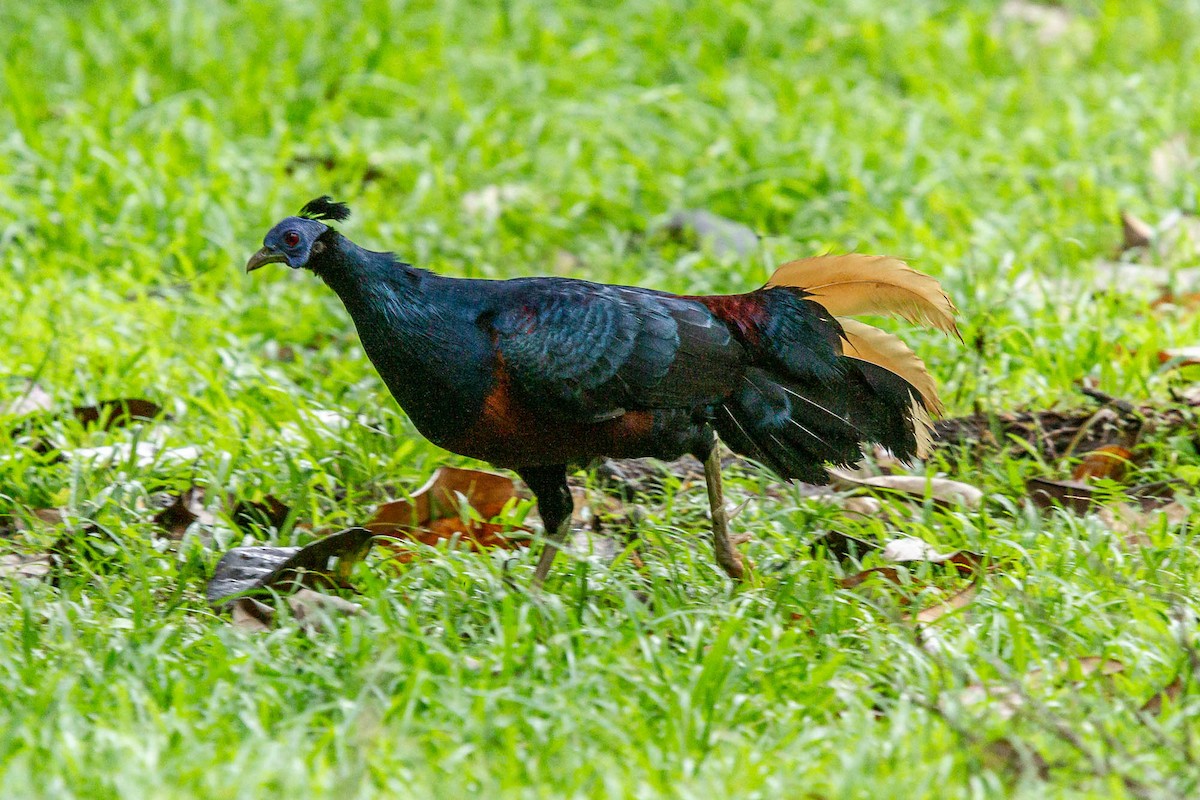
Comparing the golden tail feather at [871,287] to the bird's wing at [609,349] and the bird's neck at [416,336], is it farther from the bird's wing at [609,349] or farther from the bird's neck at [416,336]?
the bird's neck at [416,336]

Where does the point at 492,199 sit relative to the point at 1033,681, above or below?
above

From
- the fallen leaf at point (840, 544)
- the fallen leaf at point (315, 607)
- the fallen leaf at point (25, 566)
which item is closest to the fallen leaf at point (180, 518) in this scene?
the fallen leaf at point (25, 566)

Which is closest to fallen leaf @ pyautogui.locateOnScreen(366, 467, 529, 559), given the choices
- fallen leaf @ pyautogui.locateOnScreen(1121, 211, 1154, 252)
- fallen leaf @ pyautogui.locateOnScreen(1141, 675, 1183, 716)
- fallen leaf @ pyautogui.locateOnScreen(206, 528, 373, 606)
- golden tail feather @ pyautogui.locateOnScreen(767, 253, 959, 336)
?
fallen leaf @ pyautogui.locateOnScreen(206, 528, 373, 606)

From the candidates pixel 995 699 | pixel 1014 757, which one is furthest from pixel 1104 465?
pixel 1014 757

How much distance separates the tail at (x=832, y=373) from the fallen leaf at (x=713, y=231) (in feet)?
6.55

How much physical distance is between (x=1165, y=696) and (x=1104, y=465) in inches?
63.3

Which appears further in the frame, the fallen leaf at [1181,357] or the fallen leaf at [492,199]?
the fallen leaf at [492,199]

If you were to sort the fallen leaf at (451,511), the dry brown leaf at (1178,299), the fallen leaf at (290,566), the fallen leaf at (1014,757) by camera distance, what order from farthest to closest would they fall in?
the dry brown leaf at (1178,299) → the fallen leaf at (451,511) → the fallen leaf at (290,566) → the fallen leaf at (1014,757)

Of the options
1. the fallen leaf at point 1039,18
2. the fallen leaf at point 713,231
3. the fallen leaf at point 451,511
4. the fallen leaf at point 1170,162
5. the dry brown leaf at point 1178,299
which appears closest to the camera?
the fallen leaf at point 451,511

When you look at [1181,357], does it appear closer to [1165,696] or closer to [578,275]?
[1165,696]

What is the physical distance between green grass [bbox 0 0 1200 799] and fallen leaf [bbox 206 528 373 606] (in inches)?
3.8

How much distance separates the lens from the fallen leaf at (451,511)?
14.4 feet

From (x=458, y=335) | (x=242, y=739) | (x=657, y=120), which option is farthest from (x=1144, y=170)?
(x=242, y=739)

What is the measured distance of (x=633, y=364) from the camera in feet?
13.0
